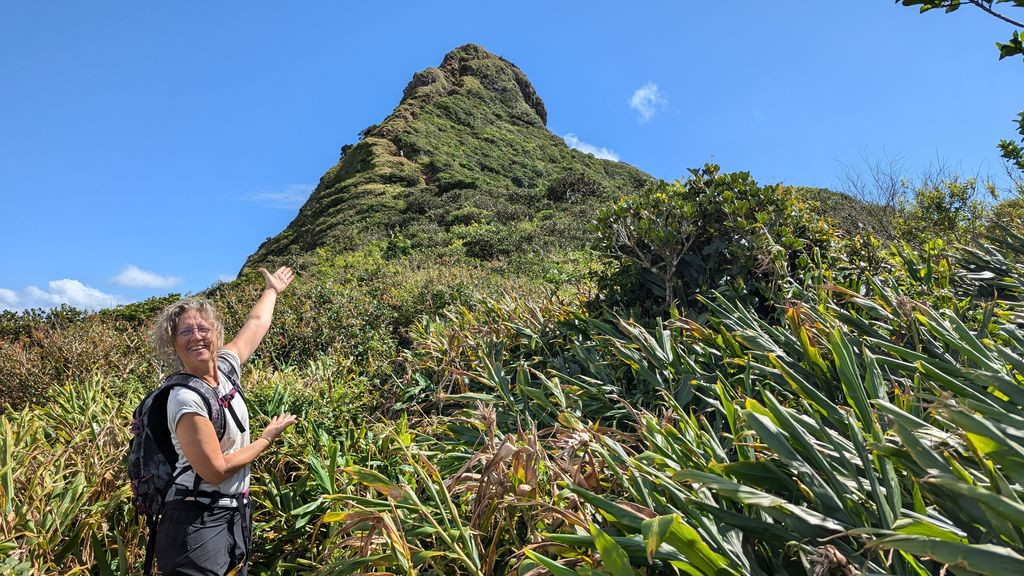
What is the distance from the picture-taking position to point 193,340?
277 centimetres

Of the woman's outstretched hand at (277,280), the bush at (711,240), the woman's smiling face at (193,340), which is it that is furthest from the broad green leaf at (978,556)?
the woman's outstretched hand at (277,280)

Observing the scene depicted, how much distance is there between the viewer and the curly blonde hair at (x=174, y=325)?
2865 mm

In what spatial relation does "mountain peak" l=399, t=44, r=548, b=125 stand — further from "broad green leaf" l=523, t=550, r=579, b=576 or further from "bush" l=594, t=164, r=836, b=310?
"broad green leaf" l=523, t=550, r=579, b=576

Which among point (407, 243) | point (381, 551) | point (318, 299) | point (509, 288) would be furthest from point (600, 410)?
point (407, 243)

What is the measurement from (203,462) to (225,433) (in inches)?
9.8

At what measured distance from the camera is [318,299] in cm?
930

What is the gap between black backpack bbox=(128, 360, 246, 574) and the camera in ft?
8.58

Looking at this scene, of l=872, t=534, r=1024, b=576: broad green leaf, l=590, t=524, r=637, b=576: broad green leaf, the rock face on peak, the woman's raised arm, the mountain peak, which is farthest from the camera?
the mountain peak

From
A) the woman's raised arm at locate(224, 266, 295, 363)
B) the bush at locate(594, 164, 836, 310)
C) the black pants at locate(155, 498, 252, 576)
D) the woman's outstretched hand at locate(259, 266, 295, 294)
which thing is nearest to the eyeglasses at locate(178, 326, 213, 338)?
the woman's raised arm at locate(224, 266, 295, 363)

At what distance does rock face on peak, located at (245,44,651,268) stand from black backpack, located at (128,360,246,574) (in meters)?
14.2

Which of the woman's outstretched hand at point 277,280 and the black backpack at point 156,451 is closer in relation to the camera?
the black backpack at point 156,451

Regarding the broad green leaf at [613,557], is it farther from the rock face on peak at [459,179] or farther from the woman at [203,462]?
the rock face on peak at [459,179]

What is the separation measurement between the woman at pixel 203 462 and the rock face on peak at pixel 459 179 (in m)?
14.0

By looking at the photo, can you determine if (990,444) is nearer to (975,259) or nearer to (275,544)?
(275,544)
